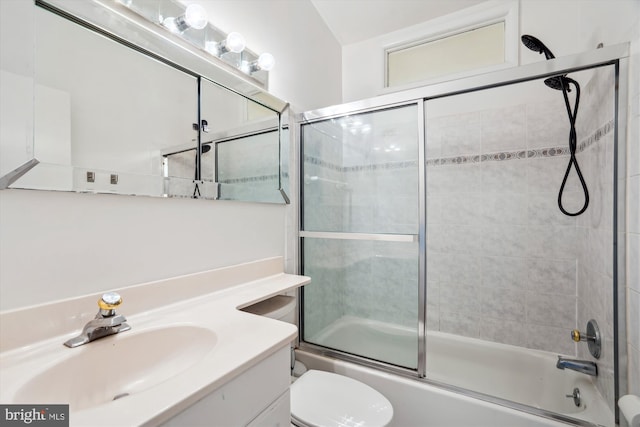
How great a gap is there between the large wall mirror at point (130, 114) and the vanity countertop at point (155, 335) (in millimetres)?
345

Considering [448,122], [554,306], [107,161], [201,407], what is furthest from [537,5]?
[201,407]

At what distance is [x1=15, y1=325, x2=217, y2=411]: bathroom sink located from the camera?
25.9 inches

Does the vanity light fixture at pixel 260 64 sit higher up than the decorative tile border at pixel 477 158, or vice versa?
the vanity light fixture at pixel 260 64

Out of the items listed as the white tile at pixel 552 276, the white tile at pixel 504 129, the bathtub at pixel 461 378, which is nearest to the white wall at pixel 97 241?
the bathtub at pixel 461 378

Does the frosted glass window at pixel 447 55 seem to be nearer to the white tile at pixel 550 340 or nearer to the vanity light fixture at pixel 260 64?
the vanity light fixture at pixel 260 64

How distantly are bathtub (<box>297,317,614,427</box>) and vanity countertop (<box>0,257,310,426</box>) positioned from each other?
0.82 m

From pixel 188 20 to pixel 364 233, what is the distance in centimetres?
129

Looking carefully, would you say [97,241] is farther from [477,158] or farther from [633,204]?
[477,158]

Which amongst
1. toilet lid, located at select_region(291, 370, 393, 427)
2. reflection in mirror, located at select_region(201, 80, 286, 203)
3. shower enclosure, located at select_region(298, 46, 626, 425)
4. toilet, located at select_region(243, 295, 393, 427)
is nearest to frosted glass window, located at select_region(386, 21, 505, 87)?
shower enclosure, located at select_region(298, 46, 626, 425)

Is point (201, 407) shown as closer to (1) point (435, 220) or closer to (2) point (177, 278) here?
(2) point (177, 278)

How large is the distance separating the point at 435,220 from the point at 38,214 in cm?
215

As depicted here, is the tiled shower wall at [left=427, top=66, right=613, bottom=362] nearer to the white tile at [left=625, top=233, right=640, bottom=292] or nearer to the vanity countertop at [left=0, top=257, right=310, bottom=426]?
the white tile at [left=625, top=233, right=640, bottom=292]

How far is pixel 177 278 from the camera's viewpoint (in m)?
1.08

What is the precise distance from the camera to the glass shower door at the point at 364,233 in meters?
1.56
